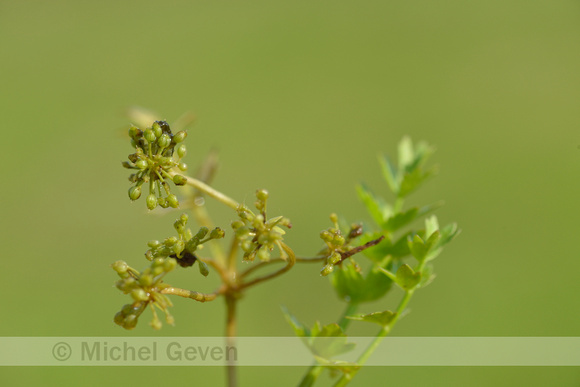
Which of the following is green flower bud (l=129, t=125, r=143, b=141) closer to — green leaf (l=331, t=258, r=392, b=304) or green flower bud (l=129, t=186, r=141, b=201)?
green flower bud (l=129, t=186, r=141, b=201)

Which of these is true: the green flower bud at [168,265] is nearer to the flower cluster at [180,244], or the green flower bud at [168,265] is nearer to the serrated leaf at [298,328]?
the flower cluster at [180,244]

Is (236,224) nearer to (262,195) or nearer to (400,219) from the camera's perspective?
(262,195)

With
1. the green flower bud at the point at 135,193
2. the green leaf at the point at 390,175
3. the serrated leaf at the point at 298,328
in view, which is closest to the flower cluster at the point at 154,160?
the green flower bud at the point at 135,193

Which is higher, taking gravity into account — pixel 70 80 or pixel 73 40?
pixel 73 40

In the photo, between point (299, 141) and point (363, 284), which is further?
point (299, 141)

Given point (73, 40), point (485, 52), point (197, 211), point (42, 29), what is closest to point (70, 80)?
point (73, 40)

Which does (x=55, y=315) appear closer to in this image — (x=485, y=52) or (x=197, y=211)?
(x=197, y=211)

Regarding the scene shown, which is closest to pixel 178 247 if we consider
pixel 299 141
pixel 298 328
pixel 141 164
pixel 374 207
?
pixel 141 164
